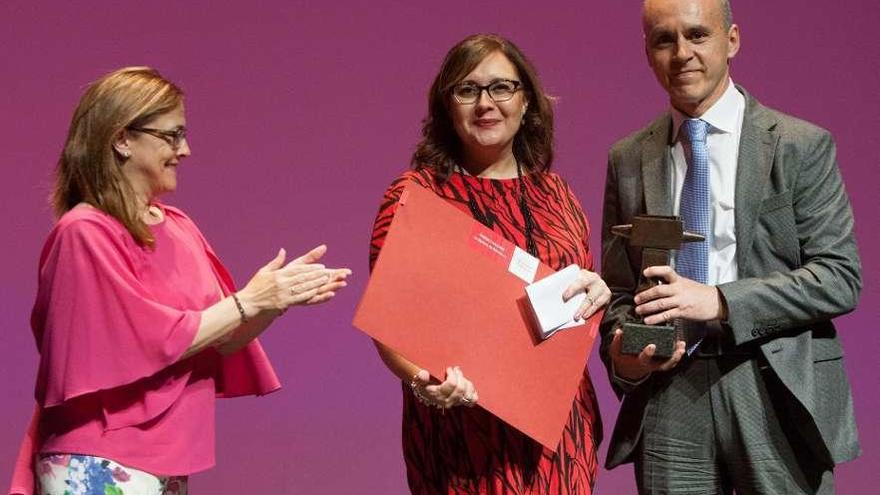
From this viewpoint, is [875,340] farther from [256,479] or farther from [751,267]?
[256,479]

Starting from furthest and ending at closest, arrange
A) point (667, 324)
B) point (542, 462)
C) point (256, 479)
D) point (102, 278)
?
point (256, 479) < point (542, 462) < point (667, 324) < point (102, 278)

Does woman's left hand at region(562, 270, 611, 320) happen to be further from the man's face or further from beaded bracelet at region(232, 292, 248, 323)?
beaded bracelet at region(232, 292, 248, 323)

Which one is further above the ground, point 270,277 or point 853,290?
point 270,277

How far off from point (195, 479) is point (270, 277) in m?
1.73

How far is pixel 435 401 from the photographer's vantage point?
239 cm

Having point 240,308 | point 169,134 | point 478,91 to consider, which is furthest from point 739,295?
point 169,134

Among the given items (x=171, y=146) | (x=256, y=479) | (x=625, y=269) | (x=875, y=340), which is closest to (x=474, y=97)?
(x=625, y=269)

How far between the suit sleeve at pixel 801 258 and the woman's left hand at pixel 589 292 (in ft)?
0.79

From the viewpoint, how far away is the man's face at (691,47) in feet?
8.09

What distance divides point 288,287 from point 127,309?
31 centimetres

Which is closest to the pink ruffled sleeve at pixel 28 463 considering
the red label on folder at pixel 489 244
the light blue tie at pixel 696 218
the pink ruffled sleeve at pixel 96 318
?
the pink ruffled sleeve at pixel 96 318

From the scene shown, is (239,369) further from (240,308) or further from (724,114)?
(724,114)

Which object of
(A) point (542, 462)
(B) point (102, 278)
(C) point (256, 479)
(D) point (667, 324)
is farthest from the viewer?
(C) point (256, 479)

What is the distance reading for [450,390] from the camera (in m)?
2.35
